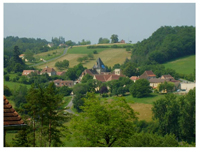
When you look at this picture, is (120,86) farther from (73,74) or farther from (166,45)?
(166,45)

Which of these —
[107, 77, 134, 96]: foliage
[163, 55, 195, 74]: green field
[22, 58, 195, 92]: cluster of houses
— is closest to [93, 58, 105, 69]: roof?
[22, 58, 195, 92]: cluster of houses

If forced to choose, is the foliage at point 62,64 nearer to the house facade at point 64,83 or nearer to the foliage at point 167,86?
the house facade at point 64,83

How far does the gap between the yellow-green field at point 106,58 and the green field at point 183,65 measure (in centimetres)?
1235

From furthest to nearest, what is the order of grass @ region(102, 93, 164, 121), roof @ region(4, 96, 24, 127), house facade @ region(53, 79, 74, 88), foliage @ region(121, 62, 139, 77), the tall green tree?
foliage @ region(121, 62, 139, 77)
house facade @ region(53, 79, 74, 88)
grass @ region(102, 93, 164, 121)
the tall green tree
roof @ region(4, 96, 24, 127)

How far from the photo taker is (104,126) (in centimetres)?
1063

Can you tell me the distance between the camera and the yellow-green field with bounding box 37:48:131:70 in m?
84.4

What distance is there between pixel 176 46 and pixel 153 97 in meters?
36.0

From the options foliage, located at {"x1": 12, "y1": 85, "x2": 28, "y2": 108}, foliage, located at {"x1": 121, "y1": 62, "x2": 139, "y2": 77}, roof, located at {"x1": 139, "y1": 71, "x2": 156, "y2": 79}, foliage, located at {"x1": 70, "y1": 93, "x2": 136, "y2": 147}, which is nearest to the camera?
foliage, located at {"x1": 70, "y1": 93, "x2": 136, "y2": 147}

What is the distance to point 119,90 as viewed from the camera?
5394 centimetres

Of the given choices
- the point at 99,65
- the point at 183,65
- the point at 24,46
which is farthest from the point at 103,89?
the point at 24,46

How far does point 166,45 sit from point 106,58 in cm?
1421

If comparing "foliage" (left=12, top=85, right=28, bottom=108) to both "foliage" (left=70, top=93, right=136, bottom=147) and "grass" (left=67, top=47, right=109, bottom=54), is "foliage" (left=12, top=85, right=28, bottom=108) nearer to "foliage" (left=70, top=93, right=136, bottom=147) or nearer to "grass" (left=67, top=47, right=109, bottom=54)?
"foliage" (left=70, top=93, right=136, bottom=147)

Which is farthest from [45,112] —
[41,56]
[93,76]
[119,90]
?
[41,56]

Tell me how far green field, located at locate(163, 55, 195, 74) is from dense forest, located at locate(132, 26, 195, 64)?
2.32 meters
